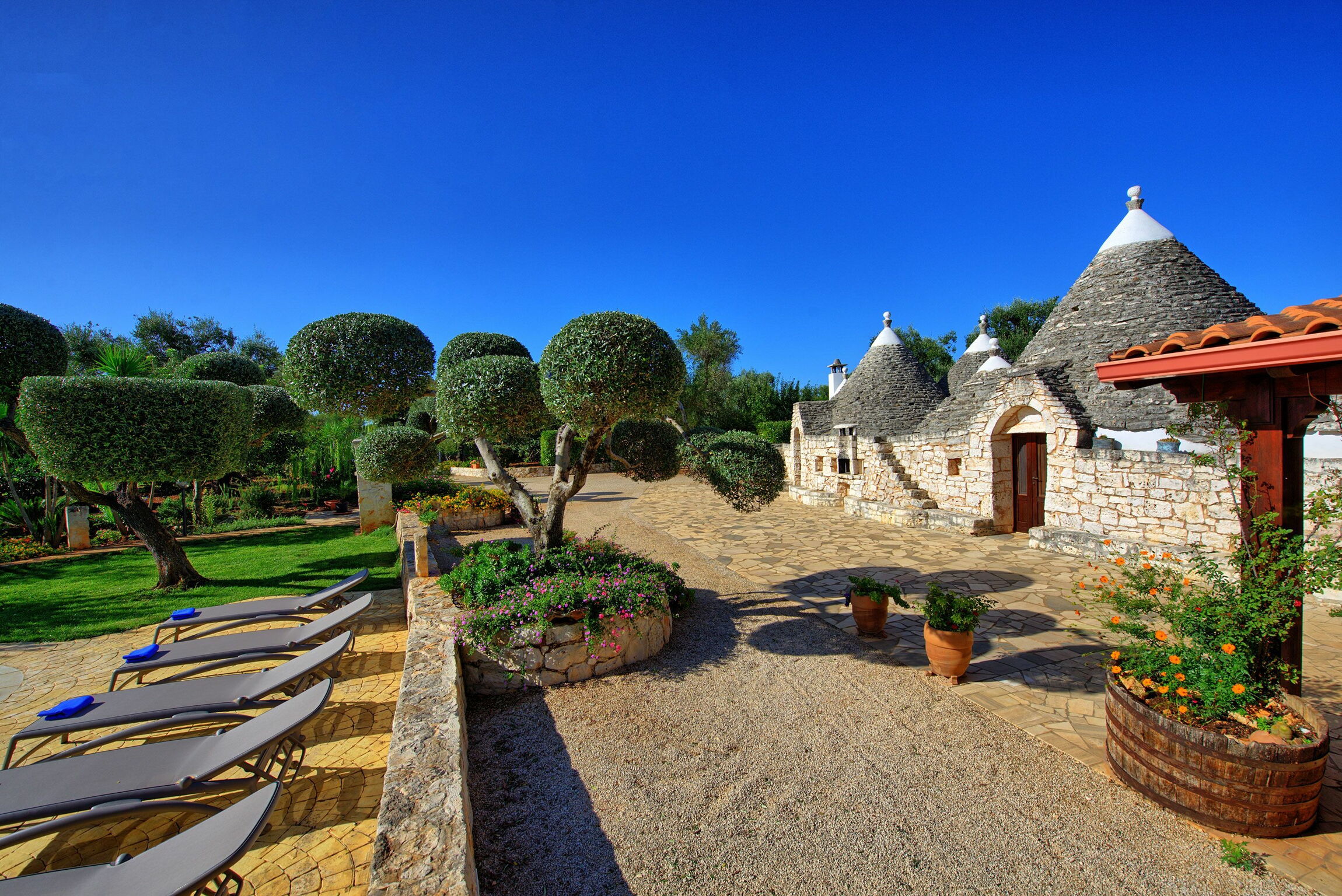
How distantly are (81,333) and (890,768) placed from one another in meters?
35.7


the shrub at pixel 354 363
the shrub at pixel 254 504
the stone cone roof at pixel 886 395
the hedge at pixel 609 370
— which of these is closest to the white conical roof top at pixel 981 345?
the stone cone roof at pixel 886 395

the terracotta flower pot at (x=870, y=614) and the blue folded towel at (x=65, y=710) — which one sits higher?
the blue folded towel at (x=65, y=710)

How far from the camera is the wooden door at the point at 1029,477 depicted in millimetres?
11562

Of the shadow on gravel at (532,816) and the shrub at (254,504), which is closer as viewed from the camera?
the shadow on gravel at (532,816)

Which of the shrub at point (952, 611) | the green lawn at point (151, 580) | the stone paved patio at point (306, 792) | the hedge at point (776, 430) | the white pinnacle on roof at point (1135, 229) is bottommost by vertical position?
the stone paved patio at point (306, 792)

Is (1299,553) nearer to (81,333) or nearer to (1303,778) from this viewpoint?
(1303,778)

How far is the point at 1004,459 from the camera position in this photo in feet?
39.5

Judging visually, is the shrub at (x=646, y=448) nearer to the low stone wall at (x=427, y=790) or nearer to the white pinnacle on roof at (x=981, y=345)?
the low stone wall at (x=427, y=790)

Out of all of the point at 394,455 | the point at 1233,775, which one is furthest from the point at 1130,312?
the point at 394,455

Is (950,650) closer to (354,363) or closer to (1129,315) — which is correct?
(354,363)

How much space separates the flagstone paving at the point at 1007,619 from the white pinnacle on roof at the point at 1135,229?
746 cm

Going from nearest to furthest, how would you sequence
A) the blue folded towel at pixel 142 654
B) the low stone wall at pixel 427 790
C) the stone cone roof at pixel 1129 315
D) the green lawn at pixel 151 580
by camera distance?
the low stone wall at pixel 427 790 < the blue folded towel at pixel 142 654 < the green lawn at pixel 151 580 < the stone cone roof at pixel 1129 315

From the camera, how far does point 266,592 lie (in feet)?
26.0

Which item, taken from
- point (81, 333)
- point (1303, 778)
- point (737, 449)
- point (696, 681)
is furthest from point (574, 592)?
point (81, 333)
